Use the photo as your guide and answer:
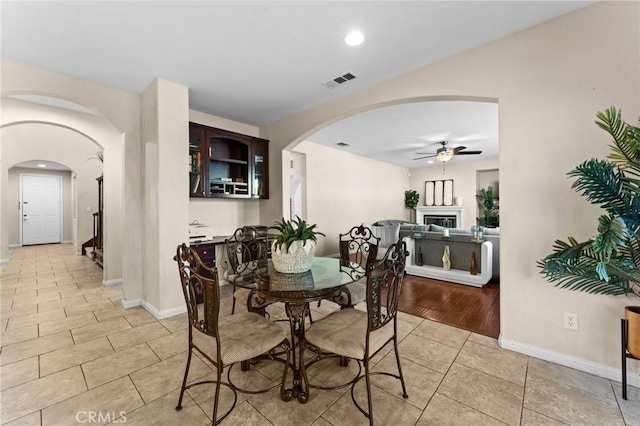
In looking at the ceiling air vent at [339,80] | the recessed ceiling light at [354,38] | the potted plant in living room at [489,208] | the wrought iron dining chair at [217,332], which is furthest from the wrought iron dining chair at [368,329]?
the potted plant in living room at [489,208]

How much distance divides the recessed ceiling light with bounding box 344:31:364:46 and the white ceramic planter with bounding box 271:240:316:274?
178 cm

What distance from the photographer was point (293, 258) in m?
1.92

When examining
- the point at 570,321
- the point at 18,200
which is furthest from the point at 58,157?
the point at 570,321

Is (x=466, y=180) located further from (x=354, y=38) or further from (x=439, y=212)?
(x=354, y=38)

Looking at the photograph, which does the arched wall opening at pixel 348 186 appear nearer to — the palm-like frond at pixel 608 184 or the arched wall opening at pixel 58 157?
the palm-like frond at pixel 608 184

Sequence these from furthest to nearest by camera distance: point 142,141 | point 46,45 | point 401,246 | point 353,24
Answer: point 142,141, point 46,45, point 353,24, point 401,246

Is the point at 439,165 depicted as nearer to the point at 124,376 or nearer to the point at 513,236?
the point at 513,236

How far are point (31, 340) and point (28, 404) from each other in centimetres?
115

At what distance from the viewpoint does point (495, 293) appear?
11.9 ft

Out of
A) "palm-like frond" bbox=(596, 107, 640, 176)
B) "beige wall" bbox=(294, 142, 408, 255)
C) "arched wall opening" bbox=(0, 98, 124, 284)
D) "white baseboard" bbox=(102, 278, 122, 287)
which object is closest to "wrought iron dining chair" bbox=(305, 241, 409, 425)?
"palm-like frond" bbox=(596, 107, 640, 176)

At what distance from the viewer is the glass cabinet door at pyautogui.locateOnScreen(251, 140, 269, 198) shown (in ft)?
14.1

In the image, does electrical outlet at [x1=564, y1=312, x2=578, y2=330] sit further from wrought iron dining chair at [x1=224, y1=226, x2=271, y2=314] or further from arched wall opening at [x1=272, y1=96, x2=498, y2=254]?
arched wall opening at [x1=272, y1=96, x2=498, y2=254]

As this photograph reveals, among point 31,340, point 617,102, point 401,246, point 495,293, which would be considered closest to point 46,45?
point 31,340

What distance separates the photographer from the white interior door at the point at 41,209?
26.4 feet
